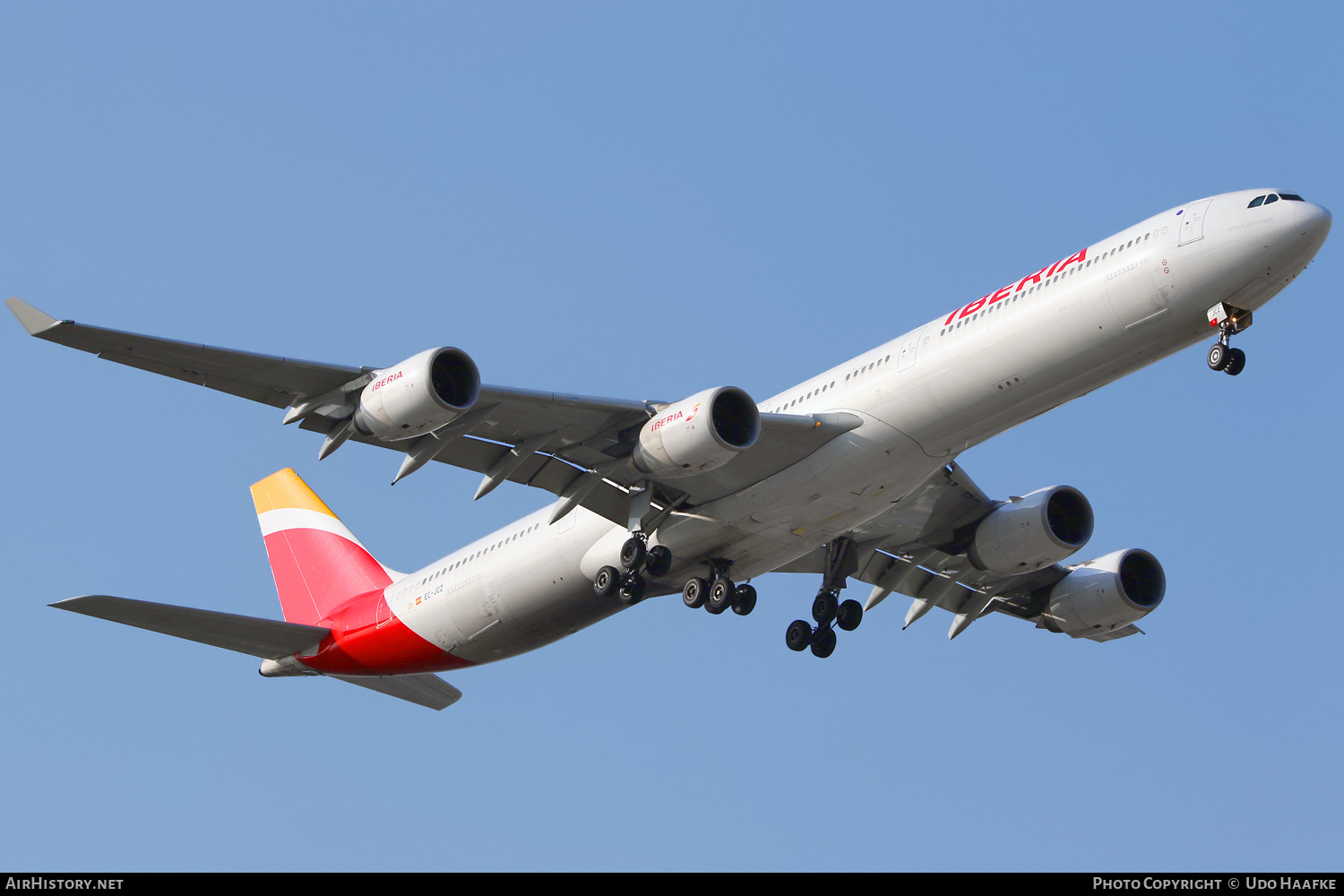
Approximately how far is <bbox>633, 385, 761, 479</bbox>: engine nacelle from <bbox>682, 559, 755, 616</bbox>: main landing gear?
3.61 meters

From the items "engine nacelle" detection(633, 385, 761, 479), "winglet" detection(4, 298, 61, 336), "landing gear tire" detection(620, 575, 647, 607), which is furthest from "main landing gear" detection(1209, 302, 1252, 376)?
"winglet" detection(4, 298, 61, 336)

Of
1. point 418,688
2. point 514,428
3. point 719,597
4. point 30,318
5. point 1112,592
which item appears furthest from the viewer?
point 418,688

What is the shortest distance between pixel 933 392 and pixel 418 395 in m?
8.79

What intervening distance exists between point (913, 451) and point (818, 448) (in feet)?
5.52

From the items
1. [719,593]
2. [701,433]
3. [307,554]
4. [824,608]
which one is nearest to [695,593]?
[719,593]

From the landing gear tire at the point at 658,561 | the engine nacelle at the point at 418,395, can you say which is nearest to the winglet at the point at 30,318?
the engine nacelle at the point at 418,395

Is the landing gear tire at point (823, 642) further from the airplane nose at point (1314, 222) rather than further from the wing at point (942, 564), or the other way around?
the airplane nose at point (1314, 222)

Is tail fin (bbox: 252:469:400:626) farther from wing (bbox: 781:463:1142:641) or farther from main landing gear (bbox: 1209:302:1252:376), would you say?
main landing gear (bbox: 1209:302:1252:376)

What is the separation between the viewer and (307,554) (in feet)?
119

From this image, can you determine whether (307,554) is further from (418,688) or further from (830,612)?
(830,612)

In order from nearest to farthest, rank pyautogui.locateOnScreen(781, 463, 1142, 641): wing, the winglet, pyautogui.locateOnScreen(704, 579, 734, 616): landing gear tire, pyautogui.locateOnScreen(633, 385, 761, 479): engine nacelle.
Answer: the winglet < pyautogui.locateOnScreen(633, 385, 761, 479): engine nacelle < pyautogui.locateOnScreen(704, 579, 734, 616): landing gear tire < pyautogui.locateOnScreen(781, 463, 1142, 641): wing

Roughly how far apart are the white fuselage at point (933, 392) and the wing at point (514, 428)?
0.48m

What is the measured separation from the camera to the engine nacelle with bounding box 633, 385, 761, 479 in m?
26.0

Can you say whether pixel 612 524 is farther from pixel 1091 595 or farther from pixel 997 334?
pixel 1091 595
